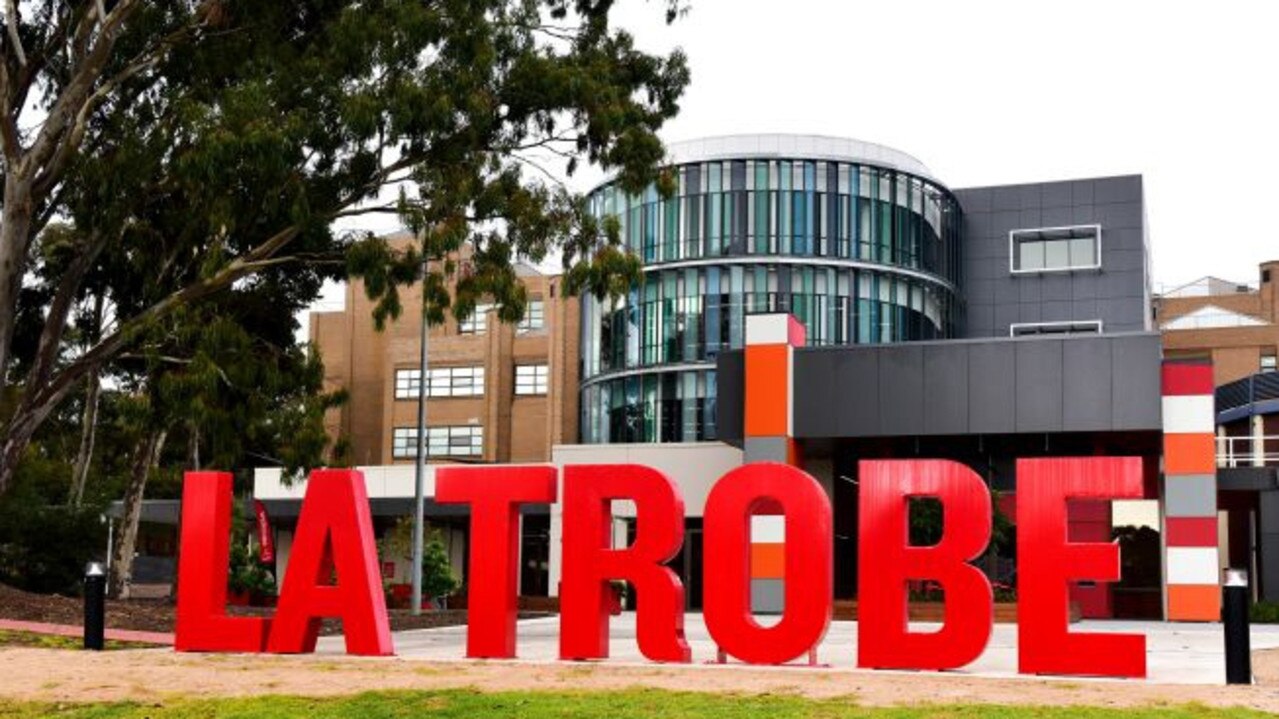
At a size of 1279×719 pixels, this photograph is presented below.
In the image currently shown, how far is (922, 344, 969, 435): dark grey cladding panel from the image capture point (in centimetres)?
4369

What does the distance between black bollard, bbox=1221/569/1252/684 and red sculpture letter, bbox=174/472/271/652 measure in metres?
12.5

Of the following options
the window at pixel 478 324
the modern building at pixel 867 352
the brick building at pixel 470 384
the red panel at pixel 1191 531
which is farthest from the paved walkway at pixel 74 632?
the window at pixel 478 324

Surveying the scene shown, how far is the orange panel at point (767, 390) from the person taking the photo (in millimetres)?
Result: 45062

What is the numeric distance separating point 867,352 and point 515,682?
2791cm

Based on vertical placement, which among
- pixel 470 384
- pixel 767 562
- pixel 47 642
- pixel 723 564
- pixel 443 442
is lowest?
pixel 47 642

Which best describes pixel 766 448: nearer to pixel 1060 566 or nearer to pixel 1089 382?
pixel 1089 382

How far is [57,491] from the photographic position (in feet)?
226

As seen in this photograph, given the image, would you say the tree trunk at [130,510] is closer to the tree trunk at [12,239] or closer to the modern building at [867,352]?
the modern building at [867,352]

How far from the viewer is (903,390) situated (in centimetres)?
4422

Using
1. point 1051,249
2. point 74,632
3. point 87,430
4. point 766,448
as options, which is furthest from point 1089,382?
point 1051,249

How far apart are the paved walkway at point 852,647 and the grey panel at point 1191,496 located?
2.95 metres

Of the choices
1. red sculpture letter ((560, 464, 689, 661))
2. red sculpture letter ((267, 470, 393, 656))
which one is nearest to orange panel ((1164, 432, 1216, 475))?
red sculpture letter ((560, 464, 689, 661))

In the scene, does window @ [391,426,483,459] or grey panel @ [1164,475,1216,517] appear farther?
window @ [391,426,483,459]

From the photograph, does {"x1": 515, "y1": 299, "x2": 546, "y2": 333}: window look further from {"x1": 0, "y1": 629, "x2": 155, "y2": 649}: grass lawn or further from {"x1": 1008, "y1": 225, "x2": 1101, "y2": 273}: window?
{"x1": 0, "y1": 629, "x2": 155, "y2": 649}: grass lawn
